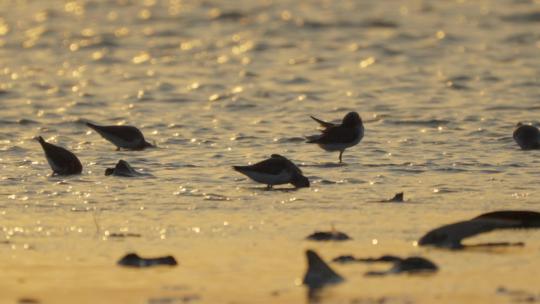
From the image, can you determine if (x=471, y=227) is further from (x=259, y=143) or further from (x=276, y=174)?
(x=259, y=143)

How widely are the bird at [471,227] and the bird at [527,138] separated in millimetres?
6226

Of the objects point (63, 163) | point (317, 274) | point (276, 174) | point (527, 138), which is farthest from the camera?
point (527, 138)

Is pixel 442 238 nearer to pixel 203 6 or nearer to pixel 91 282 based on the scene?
pixel 91 282

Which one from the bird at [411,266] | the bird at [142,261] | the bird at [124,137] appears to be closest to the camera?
the bird at [411,266]

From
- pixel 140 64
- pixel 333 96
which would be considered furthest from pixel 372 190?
pixel 140 64

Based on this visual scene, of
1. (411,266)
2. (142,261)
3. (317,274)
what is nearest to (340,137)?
(142,261)

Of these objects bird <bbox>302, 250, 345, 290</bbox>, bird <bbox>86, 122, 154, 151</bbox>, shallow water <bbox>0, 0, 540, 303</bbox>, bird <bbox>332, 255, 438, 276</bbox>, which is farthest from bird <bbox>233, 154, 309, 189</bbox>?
bird <bbox>302, 250, 345, 290</bbox>

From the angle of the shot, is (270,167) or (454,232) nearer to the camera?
(454,232)

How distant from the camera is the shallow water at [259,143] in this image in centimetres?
1099

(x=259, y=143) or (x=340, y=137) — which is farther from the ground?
(x=340, y=137)

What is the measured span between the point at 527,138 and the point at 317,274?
889 cm

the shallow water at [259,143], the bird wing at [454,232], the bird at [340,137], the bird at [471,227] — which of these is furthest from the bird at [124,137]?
the bird wing at [454,232]

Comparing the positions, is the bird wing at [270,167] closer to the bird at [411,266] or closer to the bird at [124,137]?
the bird at [124,137]

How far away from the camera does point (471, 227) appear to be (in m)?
12.0
